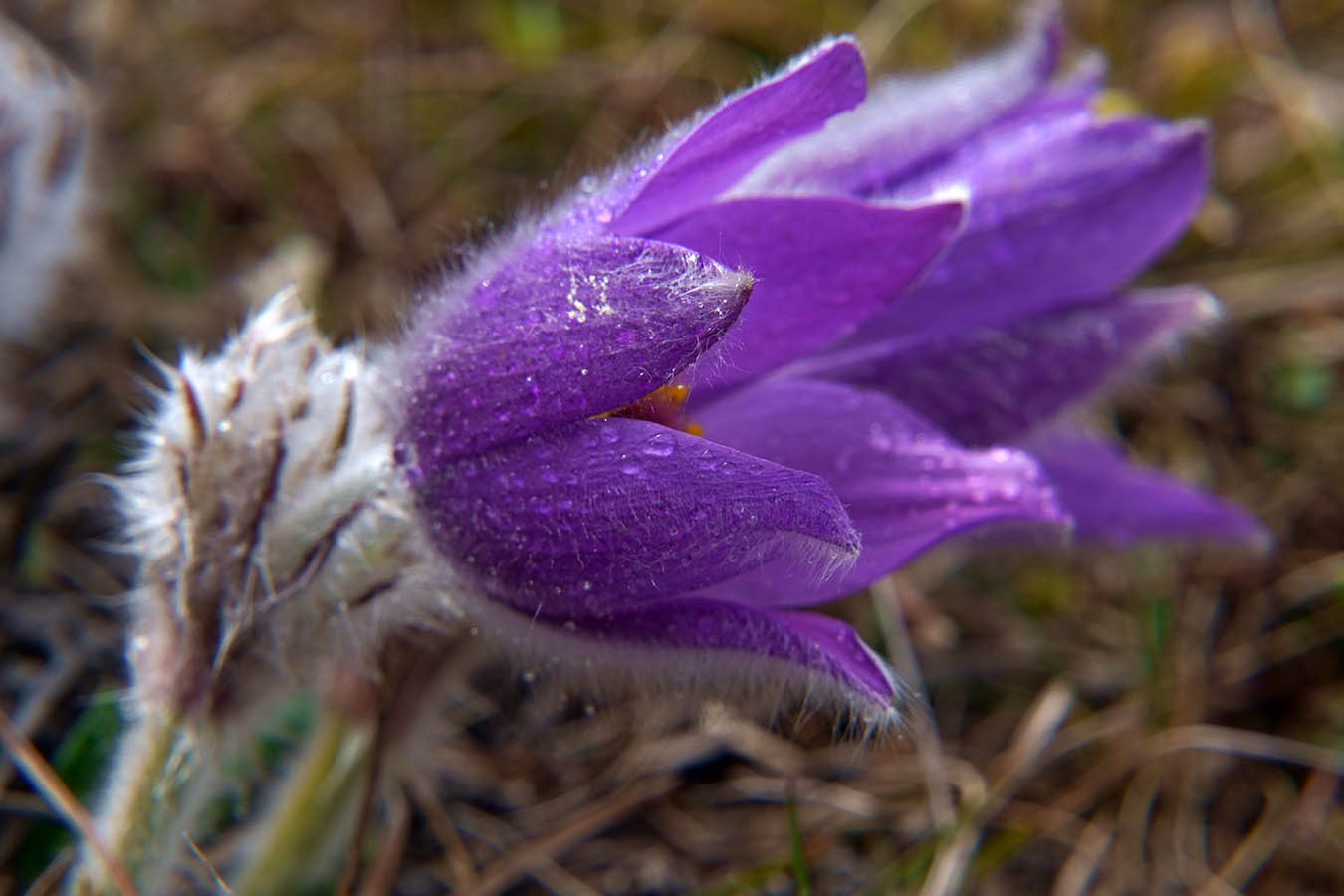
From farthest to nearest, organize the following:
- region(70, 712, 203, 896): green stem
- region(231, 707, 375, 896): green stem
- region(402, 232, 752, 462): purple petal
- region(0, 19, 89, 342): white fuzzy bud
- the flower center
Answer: region(0, 19, 89, 342): white fuzzy bud → region(231, 707, 375, 896): green stem → region(70, 712, 203, 896): green stem → the flower center → region(402, 232, 752, 462): purple petal

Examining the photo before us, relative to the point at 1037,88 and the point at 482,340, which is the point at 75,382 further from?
the point at 1037,88

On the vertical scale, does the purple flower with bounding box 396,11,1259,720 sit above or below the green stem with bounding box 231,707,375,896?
above

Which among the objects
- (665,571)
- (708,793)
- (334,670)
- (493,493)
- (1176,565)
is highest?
Answer: (493,493)

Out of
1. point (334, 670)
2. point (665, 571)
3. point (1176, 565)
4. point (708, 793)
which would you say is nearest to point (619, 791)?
point (708, 793)

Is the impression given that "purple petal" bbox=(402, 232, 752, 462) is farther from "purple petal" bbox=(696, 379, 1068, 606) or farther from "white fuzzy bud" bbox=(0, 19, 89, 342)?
"white fuzzy bud" bbox=(0, 19, 89, 342)

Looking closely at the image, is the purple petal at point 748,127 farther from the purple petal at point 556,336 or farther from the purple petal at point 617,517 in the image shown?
the purple petal at point 617,517

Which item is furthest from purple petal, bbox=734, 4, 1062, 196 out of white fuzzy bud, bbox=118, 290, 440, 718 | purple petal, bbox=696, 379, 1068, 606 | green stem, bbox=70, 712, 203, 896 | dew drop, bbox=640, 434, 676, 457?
green stem, bbox=70, 712, 203, 896

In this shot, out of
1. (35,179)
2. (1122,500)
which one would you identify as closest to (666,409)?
(1122,500)
